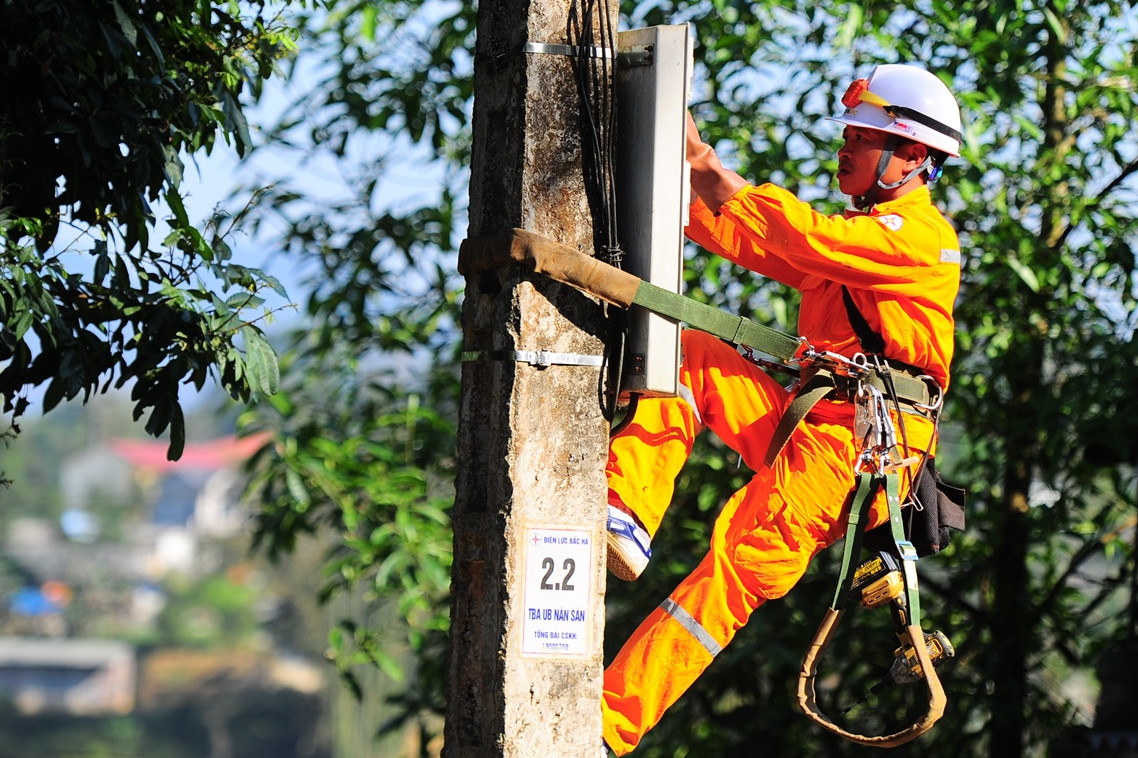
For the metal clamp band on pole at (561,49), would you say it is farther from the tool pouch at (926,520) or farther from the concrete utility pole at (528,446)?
the tool pouch at (926,520)

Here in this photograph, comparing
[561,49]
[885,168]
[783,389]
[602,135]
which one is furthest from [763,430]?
[561,49]

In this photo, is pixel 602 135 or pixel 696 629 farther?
pixel 696 629

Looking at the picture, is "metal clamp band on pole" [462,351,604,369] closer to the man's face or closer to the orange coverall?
the orange coverall

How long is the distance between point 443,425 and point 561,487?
3987 millimetres

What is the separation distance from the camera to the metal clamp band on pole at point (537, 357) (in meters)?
3.07

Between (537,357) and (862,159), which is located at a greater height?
(862,159)

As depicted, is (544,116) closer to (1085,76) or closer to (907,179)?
(907,179)

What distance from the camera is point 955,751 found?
6.94m

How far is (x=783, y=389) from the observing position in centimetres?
393

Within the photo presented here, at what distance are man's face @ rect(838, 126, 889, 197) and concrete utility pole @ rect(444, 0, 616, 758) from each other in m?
1.01

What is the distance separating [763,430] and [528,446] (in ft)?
3.13

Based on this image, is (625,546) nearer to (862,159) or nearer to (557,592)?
(557,592)

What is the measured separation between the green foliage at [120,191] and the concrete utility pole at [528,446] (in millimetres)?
1042

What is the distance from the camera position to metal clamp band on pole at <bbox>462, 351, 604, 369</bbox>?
10.1ft
